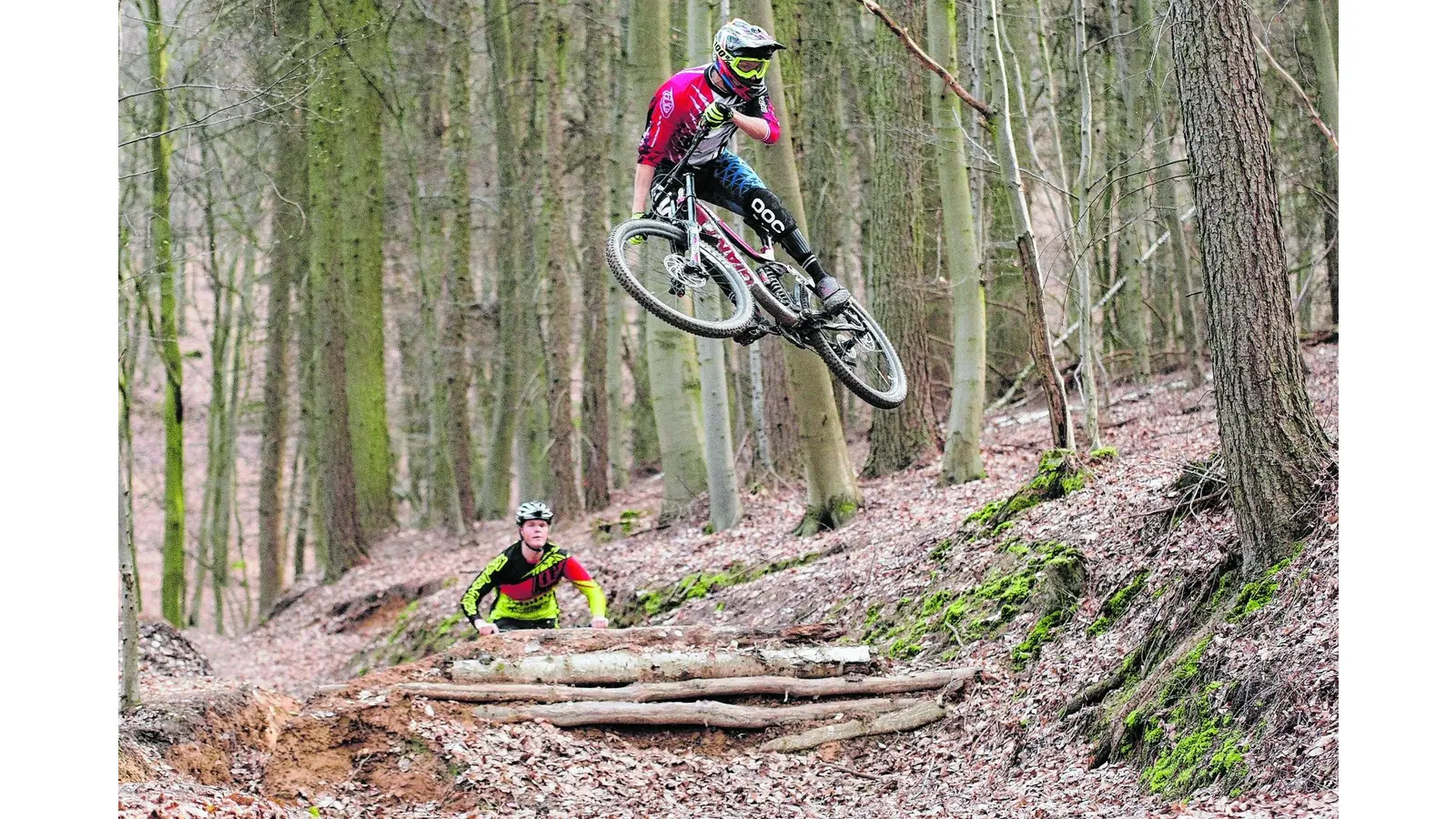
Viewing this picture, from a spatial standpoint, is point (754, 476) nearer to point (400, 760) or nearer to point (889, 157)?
point (889, 157)

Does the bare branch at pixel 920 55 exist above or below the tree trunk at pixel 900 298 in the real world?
above

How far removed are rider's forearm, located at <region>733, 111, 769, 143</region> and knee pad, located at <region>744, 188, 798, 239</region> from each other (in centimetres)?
37

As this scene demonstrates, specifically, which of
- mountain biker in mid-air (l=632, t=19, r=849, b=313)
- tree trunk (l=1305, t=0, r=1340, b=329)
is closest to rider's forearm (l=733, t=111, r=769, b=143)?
mountain biker in mid-air (l=632, t=19, r=849, b=313)

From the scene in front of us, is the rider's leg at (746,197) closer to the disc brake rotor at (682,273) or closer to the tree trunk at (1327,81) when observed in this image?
the disc brake rotor at (682,273)

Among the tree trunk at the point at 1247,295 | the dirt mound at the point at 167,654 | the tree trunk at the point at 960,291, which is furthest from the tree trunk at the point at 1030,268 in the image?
the dirt mound at the point at 167,654

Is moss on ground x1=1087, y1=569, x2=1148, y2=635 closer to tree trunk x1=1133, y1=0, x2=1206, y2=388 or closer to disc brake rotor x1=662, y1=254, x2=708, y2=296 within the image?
disc brake rotor x1=662, y1=254, x2=708, y2=296

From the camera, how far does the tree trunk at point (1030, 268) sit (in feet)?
26.0

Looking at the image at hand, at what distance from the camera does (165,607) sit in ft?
47.4

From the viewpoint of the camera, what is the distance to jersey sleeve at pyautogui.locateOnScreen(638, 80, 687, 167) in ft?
18.9
